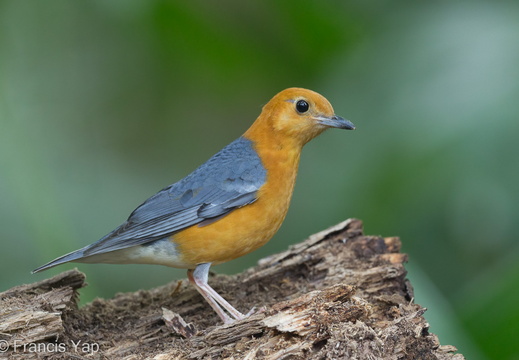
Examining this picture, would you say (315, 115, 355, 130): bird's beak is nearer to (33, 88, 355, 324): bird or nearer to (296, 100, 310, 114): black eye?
(33, 88, 355, 324): bird

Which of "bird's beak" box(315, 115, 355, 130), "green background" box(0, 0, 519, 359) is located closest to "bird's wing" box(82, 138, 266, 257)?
"bird's beak" box(315, 115, 355, 130)

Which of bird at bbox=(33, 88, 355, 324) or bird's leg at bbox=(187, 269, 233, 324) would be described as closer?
bird's leg at bbox=(187, 269, 233, 324)

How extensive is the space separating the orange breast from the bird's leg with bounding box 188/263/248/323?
94 mm

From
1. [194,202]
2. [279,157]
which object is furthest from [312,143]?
[194,202]

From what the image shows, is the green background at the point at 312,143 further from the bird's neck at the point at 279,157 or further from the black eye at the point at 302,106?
the black eye at the point at 302,106

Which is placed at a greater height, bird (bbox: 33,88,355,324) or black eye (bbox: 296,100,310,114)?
black eye (bbox: 296,100,310,114)

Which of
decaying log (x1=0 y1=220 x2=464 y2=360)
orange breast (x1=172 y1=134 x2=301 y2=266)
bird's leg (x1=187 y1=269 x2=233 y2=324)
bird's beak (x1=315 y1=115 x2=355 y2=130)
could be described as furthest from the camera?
bird's beak (x1=315 y1=115 x2=355 y2=130)

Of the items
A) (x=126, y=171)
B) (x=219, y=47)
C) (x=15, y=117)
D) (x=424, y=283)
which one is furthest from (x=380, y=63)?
(x=15, y=117)

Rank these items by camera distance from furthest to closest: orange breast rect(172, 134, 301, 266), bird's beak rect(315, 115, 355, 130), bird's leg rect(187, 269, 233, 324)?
bird's beak rect(315, 115, 355, 130)
orange breast rect(172, 134, 301, 266)
bird's leg rect(187, 269, 233, 324)

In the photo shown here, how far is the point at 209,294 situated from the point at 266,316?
3.21 feet

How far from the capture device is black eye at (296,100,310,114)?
236 inches

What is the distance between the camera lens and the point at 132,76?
8.88 meters

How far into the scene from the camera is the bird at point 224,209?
562cm

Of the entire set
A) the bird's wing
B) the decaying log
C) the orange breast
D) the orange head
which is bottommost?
the decaying log
